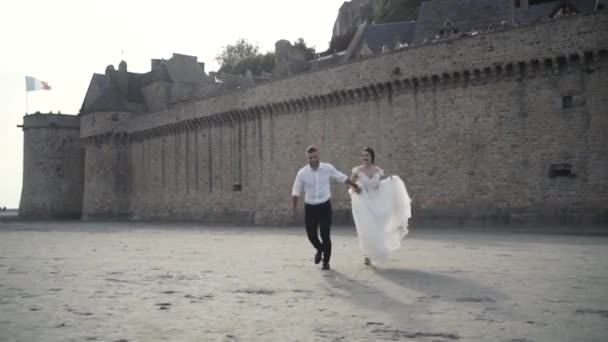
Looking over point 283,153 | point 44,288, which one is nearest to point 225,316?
point 44,288

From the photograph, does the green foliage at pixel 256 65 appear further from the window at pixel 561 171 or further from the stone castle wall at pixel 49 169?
the window at pixel 561 171

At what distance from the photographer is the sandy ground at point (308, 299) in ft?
14.2

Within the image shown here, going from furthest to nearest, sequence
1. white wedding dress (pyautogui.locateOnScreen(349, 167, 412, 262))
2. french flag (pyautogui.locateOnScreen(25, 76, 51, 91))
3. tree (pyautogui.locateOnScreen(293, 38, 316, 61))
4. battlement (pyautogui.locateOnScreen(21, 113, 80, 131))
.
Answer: tree (pyautogui.locateOnScreen(293, 38, 316, 61)), french flag (pyautogui.locateOnScreen(25, 76, 51, 91)), battlement (pyautogui.locateOnScreen(21, 113, 80, 131)), white wedding dress (pyautogui.locateOnScreen(349, 167, 412, 262))

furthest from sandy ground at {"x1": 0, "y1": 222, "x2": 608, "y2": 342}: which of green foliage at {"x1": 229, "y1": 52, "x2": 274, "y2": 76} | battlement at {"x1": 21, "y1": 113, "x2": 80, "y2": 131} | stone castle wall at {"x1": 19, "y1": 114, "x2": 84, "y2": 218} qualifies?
green foliage at {"x1": 229, "y1": 52, "x2": 274, "y2": 76}

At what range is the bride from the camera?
8461 mm

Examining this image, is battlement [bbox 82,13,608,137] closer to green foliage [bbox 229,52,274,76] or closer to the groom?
the groom

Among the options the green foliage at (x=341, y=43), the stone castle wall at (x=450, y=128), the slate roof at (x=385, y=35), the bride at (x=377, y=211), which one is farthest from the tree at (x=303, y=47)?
the bride at (x=377, y=211)

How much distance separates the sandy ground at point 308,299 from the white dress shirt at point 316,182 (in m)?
0.97

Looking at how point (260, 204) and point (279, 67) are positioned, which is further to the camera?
point (279, 67)

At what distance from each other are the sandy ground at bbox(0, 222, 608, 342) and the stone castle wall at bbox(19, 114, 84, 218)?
119ft

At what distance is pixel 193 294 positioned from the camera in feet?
20.2

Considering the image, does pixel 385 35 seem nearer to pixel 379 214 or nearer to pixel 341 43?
pixel 341 43

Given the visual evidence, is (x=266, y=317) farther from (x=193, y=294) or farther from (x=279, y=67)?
(x=279, y=67)

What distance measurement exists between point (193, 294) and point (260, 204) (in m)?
22.9
